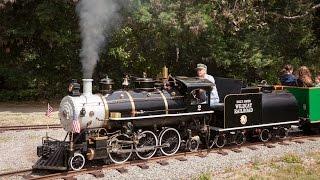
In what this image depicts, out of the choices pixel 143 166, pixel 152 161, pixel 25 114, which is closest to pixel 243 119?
pixel 152 161

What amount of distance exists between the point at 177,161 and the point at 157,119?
109 cm

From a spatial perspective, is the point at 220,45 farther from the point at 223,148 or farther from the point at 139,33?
the point at 223,148

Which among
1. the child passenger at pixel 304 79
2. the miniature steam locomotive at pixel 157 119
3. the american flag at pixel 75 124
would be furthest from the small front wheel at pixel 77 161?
the child passenger at pixel 304 79

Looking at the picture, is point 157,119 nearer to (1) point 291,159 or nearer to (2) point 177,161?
(2) point 177,161

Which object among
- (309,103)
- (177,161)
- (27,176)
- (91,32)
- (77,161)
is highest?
(91,32)

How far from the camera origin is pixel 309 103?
1346cm

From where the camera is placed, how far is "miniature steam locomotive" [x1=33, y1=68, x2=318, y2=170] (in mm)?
9852

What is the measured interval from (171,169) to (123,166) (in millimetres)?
1068

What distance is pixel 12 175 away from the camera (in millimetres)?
9375

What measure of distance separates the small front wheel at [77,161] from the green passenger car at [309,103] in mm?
7170

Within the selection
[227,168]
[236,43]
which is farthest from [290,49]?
[227,168]

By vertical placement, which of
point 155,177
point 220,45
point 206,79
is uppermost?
point 220,45

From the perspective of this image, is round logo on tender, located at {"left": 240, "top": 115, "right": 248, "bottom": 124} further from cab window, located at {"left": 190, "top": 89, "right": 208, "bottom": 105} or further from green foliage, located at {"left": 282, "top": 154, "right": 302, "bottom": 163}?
green foliage, located at {"left": 282, "top": 154, "right": 302, "bottom": 163}

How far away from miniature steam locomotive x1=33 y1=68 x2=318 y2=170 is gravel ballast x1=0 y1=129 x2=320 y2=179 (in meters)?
0.54
